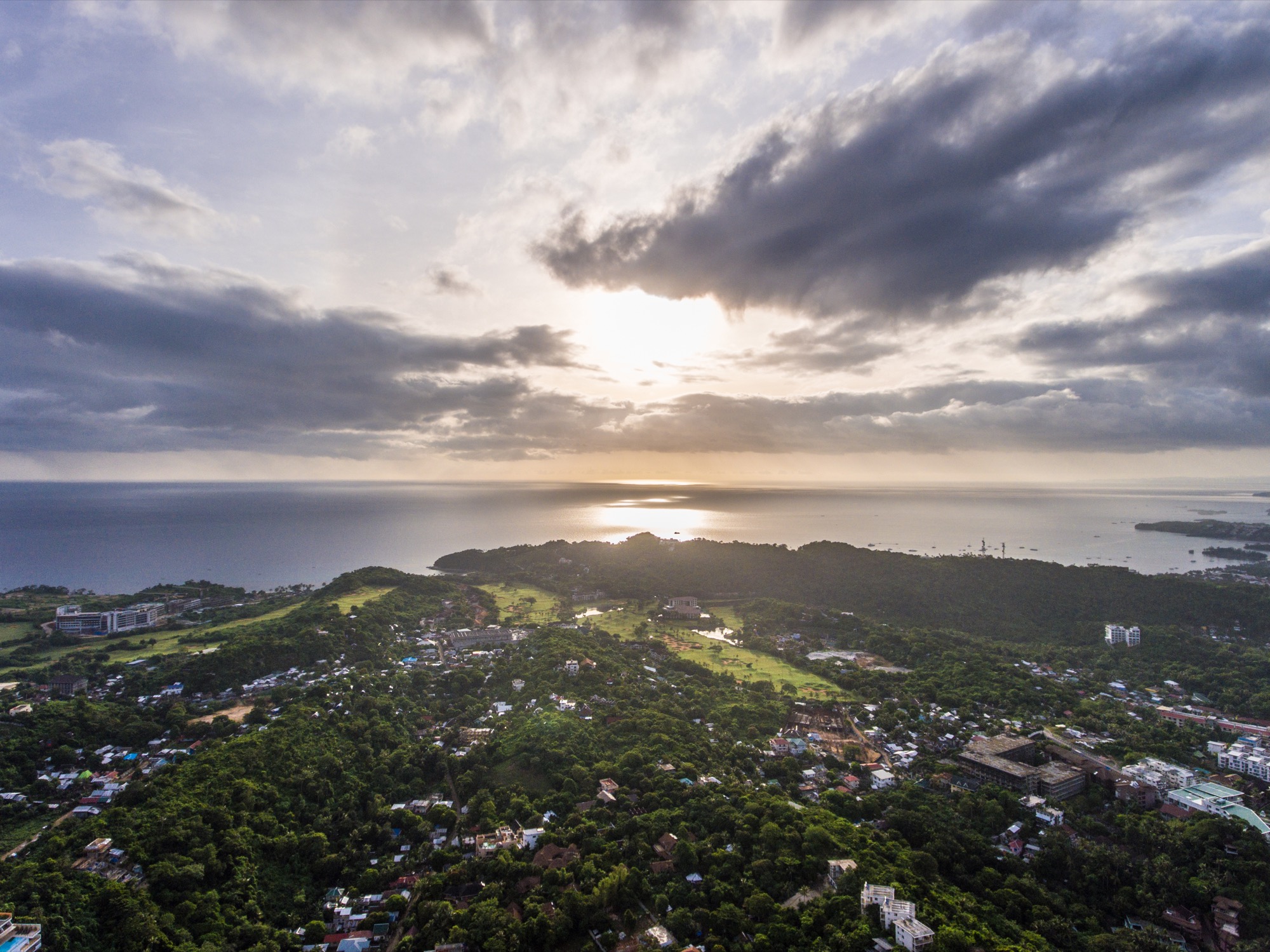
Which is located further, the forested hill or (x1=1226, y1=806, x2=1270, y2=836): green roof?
the forested hill

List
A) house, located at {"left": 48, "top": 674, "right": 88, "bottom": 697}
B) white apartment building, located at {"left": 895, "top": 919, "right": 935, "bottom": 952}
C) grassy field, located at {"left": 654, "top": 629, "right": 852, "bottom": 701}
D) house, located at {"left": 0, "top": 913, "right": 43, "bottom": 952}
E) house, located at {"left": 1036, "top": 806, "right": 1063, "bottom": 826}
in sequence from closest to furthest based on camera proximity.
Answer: house, located at {"left": 0, "top": 913, "right": 43, "bottom": 952} → white apartment building, located at {"left": 895, "top": 919, "right": 935, "bottom": 952} → house, located at {"left": 1036, "top": 806, "right": 1063, "bottom": 826} → house, located at {"left": 48, "top": 674, "right": 88, "bottom": 697} → grassy field, located at {"left": 654, "top": 629, "right": 852, "bottom": 701}

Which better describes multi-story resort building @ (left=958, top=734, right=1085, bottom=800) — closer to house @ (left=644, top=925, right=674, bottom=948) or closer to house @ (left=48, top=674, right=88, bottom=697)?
house @ (left=644, top=925, right=674, bottom=948)

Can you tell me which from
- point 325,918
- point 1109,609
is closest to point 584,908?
point 325,918

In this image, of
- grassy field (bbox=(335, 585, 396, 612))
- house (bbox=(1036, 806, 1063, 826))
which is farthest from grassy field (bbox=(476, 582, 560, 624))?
house (bbox=(1036, 806, 1063, 826))

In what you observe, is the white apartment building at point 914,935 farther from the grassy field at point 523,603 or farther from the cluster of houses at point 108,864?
the grassy field at point 523,603

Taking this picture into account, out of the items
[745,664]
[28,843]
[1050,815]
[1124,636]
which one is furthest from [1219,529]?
[28,843]

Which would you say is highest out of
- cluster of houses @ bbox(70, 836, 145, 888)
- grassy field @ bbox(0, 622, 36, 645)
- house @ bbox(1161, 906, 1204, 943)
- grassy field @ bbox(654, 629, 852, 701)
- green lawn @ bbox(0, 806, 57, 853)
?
grassy field @ bbox(0, 622, 36, 645)

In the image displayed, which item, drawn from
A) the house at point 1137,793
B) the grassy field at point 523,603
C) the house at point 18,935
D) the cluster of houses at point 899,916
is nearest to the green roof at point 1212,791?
the house at point 1137,793

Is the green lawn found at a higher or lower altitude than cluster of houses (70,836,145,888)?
lower
